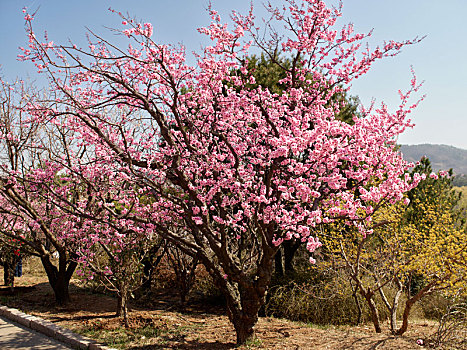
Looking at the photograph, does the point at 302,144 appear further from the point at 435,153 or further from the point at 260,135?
the point at 435,153

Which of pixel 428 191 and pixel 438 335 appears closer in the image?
pixel 438 335

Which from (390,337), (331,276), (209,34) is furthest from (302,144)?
(331,276)

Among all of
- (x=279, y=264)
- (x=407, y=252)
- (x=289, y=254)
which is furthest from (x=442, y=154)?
(x=407, y=252)

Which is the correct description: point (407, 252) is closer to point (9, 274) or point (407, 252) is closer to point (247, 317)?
point (247, 317)

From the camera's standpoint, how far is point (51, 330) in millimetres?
6531

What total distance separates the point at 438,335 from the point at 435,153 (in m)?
195

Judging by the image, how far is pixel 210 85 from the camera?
5.82 metres

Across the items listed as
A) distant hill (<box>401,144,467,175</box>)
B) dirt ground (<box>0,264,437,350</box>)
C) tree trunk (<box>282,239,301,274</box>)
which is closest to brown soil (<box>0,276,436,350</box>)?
dirt ground (<box>0,264,437,350</box>)

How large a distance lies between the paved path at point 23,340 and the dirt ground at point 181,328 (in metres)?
0.49

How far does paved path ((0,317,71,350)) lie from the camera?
5.81 meters

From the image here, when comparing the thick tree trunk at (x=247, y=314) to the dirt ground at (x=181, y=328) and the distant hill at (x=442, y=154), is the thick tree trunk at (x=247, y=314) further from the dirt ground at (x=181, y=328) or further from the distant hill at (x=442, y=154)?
the distant hill at (x=442, y=154)

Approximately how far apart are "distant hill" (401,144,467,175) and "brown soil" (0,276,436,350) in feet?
530

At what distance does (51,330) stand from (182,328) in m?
2.38

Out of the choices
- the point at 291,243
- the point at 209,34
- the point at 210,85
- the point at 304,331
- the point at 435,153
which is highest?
the point at 435,153
